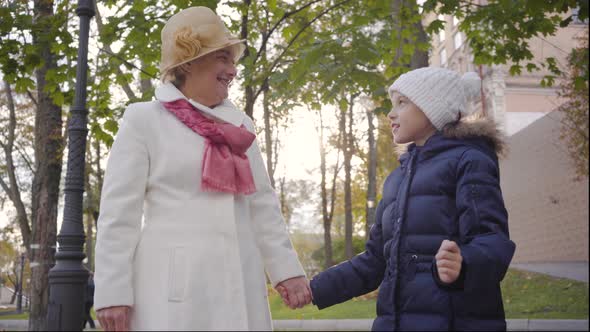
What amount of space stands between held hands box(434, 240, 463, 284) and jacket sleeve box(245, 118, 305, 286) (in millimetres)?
671

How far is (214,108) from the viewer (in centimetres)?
272

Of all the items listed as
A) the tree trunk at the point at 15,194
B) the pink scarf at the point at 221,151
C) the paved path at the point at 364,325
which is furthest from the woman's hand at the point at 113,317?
the tree trunk at the point at 15,194

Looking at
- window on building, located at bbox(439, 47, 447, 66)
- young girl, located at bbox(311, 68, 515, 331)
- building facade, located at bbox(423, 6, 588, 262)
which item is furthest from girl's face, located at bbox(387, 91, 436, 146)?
window on building, located at bbox(439, 47, 447, 66)

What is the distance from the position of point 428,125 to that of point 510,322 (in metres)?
9.18

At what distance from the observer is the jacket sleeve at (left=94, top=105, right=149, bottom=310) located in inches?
90.1

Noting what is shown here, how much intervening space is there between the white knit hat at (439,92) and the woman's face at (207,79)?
2.77 feet

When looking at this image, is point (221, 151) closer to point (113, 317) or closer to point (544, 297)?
point (113, 317)

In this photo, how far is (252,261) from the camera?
2527mm

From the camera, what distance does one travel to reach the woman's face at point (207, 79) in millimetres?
2738

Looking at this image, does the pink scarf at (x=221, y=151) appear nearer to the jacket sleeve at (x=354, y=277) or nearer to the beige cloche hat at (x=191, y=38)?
the beige cloche hat at (x=191, y=38)

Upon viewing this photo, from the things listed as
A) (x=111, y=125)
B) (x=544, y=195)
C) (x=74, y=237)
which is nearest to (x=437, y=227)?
(x=74, y=237)

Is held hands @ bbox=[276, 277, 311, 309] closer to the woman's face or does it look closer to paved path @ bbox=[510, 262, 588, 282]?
the woman's face

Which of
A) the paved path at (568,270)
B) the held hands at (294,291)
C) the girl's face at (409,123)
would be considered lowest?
the paved path at (568,270)

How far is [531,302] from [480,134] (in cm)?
1227
